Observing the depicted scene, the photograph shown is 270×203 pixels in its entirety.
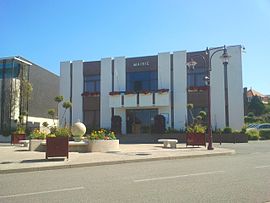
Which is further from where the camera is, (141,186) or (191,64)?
(191,64)

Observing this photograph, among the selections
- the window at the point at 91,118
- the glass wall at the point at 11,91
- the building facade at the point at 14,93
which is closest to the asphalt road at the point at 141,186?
the window at the point at 91,118

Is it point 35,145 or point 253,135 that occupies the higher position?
point 253,135

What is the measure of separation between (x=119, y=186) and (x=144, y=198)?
1.68m

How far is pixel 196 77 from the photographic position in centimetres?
3869

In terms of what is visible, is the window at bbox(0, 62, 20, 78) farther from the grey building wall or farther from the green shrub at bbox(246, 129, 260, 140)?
the green shrub at bbox(246, 129, 260, 140)

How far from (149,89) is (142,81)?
4.24 ft

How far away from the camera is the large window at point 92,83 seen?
139ft

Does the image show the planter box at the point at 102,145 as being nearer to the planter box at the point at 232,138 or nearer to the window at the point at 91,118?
the planter box at the point at 232,138

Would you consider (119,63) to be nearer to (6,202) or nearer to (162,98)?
(162,98)

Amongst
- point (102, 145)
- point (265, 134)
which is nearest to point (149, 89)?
point (265, 134)

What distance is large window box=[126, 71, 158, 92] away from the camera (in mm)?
40281

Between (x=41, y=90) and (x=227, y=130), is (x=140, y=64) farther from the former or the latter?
(x=41, y=90)

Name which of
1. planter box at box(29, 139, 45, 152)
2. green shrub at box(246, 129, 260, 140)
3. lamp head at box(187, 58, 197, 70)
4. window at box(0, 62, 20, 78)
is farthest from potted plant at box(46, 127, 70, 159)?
window at box(0, 62, 20, 78)

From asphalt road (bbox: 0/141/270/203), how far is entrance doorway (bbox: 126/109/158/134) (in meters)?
27.7
